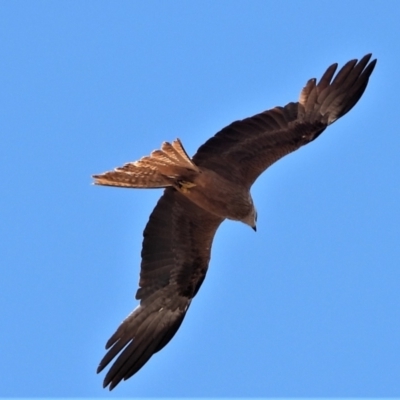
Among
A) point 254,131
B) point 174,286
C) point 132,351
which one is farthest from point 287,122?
point 132,351

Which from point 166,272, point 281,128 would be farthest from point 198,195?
point 281,128

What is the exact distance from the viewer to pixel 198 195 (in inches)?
431

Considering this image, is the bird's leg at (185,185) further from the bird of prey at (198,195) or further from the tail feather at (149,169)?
the tail feather at (149,169)

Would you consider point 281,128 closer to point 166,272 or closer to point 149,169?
point 149,169

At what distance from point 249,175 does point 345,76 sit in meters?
1.62

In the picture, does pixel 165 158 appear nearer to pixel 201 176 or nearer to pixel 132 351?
pixel 201 176

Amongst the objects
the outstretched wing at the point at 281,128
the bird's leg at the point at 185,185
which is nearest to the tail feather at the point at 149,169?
the bird's leg at the point at 185,185

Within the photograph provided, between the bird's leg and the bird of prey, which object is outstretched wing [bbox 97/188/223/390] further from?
the bird's leg

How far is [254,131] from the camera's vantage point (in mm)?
11273

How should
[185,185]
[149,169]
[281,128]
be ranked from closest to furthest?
1. [149,169]
2. [185,185]
3. [281,128]

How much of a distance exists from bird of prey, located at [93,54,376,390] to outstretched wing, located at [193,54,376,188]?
0.01m

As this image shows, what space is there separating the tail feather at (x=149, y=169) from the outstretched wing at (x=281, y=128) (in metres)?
0.53

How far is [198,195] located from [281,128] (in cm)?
126

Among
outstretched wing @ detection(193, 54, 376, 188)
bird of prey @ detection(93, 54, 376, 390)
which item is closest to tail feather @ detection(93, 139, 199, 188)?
bird of prey @ detection(93, 54, 376, 390)
